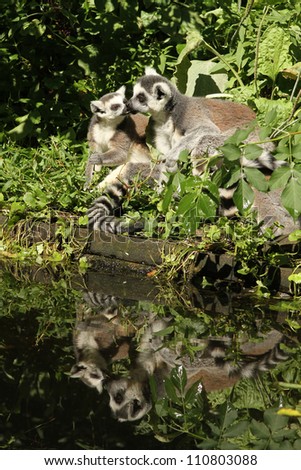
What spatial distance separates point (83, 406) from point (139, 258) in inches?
105

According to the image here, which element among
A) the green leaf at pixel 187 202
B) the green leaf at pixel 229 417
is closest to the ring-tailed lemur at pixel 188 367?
the green leaf at pixel 229 417

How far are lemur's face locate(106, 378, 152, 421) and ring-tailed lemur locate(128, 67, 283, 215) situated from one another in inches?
116

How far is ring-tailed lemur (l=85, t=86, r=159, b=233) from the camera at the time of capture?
7223 millimetres

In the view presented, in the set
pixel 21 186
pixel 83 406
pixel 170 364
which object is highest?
pixel 83 406

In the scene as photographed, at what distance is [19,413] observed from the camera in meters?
3.83

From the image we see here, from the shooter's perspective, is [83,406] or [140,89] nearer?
[83,406]

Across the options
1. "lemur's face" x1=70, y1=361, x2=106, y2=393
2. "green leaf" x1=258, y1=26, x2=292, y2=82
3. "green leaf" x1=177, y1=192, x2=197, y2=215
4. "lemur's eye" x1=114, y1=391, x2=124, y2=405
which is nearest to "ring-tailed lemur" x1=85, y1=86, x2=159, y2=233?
"green leaf" x1=258, y1=26, x2=292, y2=82

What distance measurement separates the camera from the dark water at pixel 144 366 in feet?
12.1

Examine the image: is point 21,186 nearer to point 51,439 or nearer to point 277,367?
point 277,367

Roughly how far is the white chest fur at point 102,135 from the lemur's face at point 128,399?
11.8 ft

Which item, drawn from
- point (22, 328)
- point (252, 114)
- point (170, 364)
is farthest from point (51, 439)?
point (252, 114)

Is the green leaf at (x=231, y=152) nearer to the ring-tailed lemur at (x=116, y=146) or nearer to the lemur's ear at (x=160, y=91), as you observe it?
the ring-tailed lemur at (x=116, y=146)

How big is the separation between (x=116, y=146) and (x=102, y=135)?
0.22m

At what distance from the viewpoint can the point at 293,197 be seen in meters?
4.86
